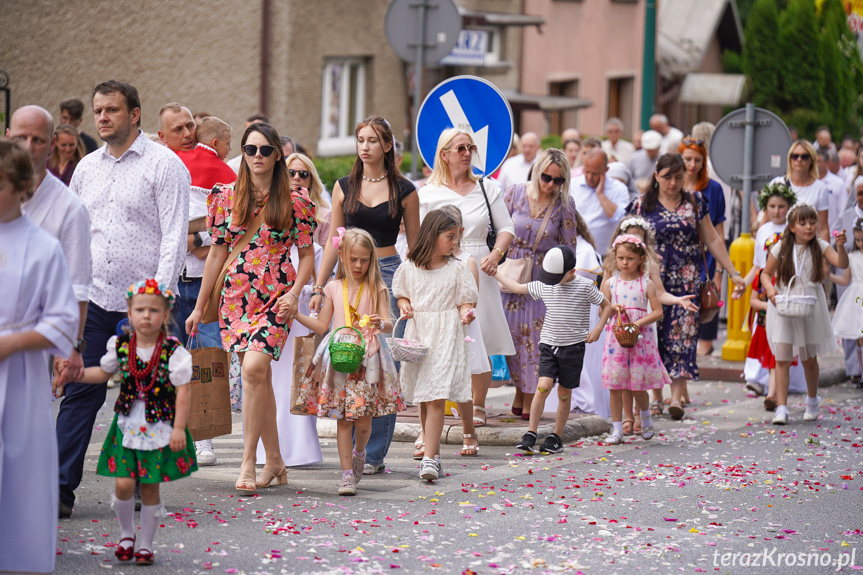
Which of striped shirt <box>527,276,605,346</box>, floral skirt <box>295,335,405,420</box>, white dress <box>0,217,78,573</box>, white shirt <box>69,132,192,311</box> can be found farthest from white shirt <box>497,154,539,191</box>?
white dress <box>0,217,78,573</box>

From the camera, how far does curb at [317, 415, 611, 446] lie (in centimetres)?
924

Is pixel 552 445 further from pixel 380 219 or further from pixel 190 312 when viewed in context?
pixel 190 312

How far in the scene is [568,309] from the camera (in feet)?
29.1

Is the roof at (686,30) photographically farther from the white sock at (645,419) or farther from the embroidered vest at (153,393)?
the embroidered vest at (153,393)

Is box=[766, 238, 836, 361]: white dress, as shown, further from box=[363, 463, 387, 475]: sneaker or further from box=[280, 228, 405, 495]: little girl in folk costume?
box=[280, 228, 405, 495]: little girl in folk costume

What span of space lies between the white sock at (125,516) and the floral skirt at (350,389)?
5.71ft

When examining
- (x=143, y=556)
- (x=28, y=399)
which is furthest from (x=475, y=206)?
(x=28, y=399)

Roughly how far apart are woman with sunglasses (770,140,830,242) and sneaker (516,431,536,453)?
4.65 meters

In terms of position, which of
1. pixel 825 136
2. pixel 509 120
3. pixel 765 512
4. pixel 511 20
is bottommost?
pixel 765 512

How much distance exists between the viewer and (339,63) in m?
21.0

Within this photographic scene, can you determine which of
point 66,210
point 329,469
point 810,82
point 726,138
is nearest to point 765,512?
point 329,469

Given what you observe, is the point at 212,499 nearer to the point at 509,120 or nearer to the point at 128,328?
the point at 128,328

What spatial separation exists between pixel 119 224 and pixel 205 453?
202cm

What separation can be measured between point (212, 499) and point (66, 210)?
6.53 feet
